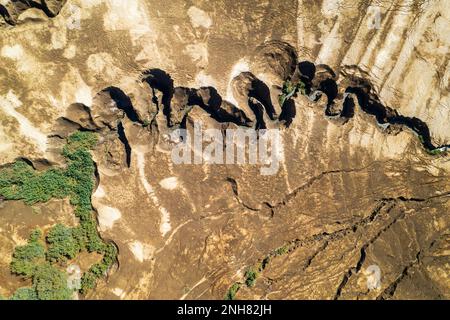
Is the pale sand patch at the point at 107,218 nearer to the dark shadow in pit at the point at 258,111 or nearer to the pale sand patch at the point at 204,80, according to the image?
the pale sand patch at the point at 204,80

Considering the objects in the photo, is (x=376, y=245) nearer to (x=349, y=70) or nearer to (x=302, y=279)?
(x=302, y=279)

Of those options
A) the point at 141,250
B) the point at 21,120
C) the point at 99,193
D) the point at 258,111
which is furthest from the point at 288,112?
the point at 21,120

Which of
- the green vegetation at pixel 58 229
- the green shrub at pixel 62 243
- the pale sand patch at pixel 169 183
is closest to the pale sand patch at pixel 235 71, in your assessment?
the pale sand patch at pixel 169 183

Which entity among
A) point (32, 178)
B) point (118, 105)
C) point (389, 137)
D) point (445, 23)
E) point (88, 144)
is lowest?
point (32, 178)

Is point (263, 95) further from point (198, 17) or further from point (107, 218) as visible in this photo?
point (107, 218)

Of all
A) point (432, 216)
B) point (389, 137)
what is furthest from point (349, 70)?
point (432, 216)
